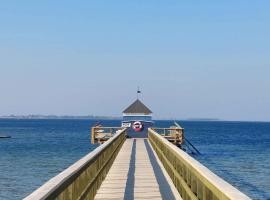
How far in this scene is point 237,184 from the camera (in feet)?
124

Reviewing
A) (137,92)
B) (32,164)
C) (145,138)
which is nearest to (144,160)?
(145,138)

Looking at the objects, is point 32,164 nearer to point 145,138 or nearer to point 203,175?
point 145,138

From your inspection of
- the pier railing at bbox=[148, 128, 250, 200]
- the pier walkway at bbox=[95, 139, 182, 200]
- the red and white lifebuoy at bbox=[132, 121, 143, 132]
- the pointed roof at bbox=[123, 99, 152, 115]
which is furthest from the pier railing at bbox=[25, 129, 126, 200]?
the pointed roof at bbox=[123, 99, 152, 115]

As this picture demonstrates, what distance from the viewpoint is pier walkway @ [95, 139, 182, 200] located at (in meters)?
13.9

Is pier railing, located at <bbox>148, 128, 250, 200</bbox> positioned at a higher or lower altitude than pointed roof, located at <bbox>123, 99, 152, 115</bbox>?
lower

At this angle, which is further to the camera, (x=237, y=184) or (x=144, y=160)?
(x=237, y=184)

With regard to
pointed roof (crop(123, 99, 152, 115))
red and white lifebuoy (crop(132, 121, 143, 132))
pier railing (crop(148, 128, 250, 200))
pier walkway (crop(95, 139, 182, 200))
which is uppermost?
pointed roof (crop(123, 99, 152, 115))

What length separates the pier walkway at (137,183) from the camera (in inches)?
545

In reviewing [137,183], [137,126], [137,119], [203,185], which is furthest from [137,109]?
[203,185]

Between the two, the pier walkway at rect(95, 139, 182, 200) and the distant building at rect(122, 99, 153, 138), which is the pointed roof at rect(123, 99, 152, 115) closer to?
the distant building at rect(122, 99, 153, 138)

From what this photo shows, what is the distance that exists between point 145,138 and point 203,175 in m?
40.5

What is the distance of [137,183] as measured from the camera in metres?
16.3

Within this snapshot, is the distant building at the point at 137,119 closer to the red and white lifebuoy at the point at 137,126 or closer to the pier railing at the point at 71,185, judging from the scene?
the red and white lifebuoy at the point at 137,126

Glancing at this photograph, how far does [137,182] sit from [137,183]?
27 centimetres
